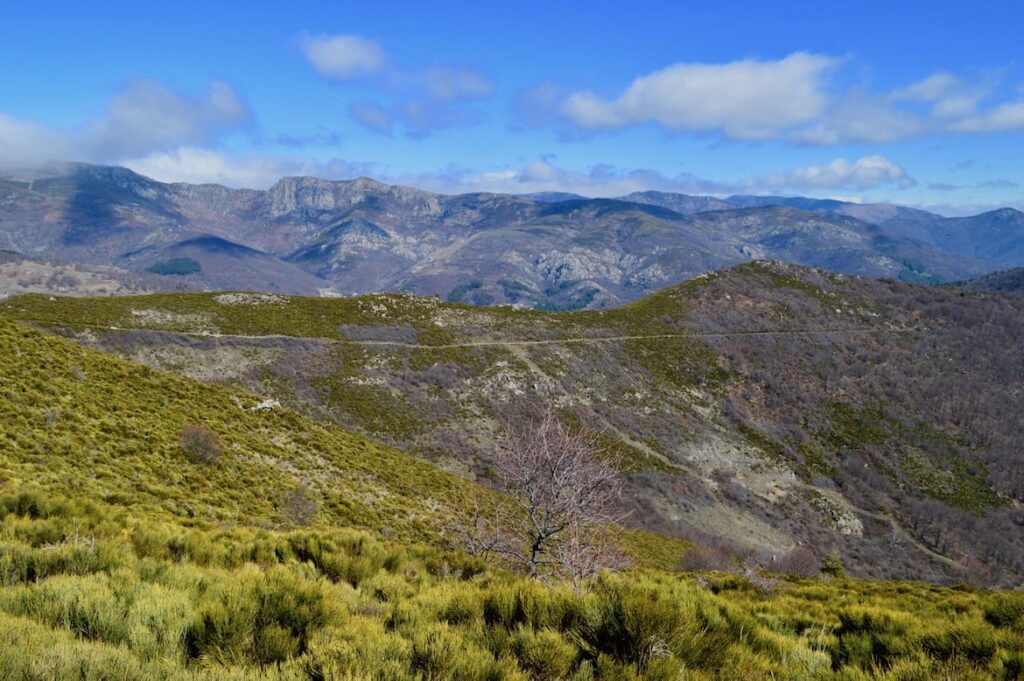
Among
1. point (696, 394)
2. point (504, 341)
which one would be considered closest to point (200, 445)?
point (504, 341)

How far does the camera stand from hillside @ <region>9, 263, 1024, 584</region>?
66.3 m

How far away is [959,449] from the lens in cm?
9912

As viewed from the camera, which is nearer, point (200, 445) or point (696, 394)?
point (200, 445)

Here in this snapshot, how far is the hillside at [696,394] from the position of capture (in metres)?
66.3

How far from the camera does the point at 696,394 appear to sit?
9412 cm

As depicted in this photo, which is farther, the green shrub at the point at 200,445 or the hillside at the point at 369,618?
the green shrub at the point at 200,445

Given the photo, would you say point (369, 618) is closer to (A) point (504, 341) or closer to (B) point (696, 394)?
(A) point (504, 341)

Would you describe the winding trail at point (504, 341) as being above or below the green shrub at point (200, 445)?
above

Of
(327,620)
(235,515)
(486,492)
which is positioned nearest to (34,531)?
(327,620)

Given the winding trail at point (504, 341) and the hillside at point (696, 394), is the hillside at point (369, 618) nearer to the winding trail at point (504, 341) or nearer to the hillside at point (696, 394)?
the hillside at point (696, 394)

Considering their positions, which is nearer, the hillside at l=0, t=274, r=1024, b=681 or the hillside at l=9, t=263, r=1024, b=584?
the hillside at l=0, t=274, r=1024, b=681

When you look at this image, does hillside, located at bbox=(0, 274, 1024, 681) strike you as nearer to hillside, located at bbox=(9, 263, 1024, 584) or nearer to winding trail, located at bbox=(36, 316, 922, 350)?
hillside, located at bbox=(9, 263, 1024, 584)

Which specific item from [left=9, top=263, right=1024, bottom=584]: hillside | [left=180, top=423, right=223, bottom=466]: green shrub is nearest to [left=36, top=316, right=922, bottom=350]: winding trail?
[left=9, top=263, right=1024, bottom=584]: hillside

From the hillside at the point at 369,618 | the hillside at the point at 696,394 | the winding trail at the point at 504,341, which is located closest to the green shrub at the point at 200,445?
the hillside at the point at 369,618
